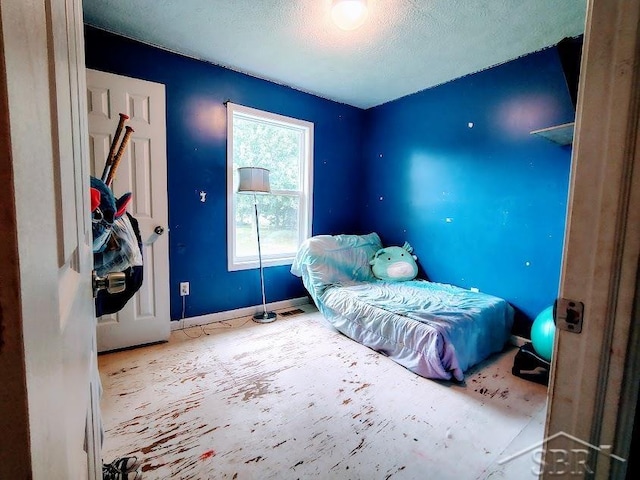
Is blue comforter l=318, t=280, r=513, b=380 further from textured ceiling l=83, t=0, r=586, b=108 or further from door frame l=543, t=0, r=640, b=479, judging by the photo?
textured ceiling l=83, t=0, r=586, b=108

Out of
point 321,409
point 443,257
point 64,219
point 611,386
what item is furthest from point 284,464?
point 443,257

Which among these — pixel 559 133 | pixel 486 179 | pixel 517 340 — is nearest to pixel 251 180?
pixel 486 179

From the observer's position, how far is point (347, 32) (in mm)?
2180

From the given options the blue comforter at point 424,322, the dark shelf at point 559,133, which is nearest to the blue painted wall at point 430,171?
the dark shelf at point 559,133

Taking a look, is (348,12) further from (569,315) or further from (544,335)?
(544,335)

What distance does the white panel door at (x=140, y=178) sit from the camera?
2176 mm

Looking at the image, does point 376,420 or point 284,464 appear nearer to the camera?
point 284,464

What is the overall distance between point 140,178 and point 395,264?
2.62 m

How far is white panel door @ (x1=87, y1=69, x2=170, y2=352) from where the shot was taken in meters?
2.18

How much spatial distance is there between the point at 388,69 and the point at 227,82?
157 cm

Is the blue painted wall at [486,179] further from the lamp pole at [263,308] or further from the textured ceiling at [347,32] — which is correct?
the lamp pole at [263,308]

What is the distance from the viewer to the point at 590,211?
565 mm

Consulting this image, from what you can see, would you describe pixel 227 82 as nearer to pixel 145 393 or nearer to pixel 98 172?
pixel 98 172

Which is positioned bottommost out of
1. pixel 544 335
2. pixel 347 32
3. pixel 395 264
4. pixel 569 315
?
pixel 544 335
